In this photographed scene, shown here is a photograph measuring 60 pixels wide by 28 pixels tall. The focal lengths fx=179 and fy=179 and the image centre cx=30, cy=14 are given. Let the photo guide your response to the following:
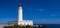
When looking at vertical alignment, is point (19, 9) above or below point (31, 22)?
above

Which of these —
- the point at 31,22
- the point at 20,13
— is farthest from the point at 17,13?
the point at 31,22

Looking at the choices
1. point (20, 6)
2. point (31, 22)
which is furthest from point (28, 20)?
point (20, 6)

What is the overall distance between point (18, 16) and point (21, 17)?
398 millimetres

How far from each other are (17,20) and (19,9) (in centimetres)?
167

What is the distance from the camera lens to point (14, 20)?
891 inches

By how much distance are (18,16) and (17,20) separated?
72 centimetres

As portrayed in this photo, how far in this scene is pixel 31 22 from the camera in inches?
875

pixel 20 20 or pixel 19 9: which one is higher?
pixel 19 9

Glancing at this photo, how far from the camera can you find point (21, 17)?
2250 cm

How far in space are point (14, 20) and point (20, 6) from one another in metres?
1.95

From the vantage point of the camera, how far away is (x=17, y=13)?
73.7 feet

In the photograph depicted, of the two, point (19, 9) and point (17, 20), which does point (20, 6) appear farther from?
point (17, 20)

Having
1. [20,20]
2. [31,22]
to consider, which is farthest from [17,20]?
[31,22]

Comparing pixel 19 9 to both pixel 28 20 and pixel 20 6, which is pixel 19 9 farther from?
pixel 28 20
